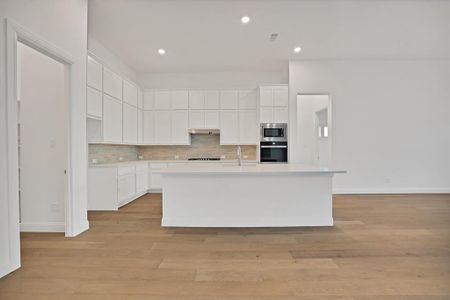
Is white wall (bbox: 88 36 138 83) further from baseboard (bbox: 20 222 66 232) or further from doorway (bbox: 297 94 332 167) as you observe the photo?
doorway (bbox: 297 94 332 167)

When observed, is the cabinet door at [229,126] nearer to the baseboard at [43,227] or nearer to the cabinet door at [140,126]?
the cabinet door at [140,126]

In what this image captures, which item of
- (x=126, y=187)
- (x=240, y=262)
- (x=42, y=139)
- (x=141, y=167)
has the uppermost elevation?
(x=42, y=139)

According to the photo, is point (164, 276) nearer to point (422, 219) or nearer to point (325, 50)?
point (422, 219)

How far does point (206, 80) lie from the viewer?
6465 mm

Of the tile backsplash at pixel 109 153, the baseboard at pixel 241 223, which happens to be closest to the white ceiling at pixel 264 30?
the tile backsplash at pixel 109 153

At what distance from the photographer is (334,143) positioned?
5645 millimetres

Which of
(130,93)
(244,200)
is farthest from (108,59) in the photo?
(244,200)

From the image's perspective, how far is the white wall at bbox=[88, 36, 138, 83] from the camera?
4480 millimetres

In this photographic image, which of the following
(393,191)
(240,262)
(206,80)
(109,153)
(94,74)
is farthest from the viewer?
(206,80)

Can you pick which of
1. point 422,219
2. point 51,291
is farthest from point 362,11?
point 51,291

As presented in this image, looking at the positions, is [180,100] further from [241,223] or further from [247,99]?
[241,223]

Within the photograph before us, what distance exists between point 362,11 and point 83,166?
191 inches

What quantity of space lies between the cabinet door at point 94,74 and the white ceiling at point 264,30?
26.3 inches

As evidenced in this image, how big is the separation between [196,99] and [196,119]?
50 centimetres
